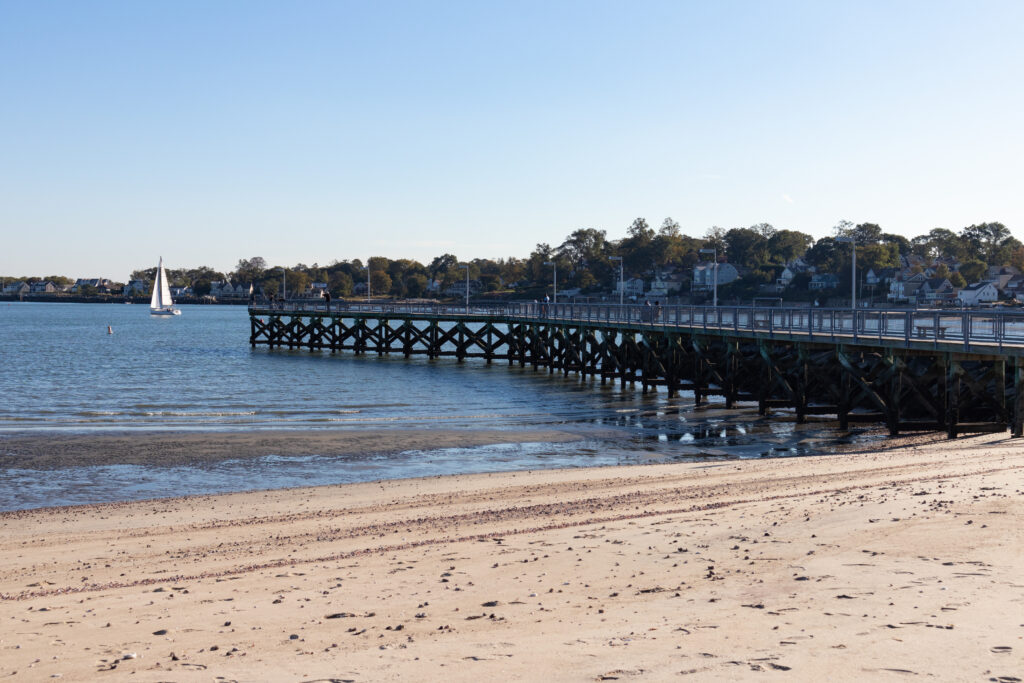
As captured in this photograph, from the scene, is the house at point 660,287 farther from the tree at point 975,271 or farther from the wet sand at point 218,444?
the wet sand at point 218,444

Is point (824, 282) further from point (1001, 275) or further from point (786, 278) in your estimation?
point (1001, 275)

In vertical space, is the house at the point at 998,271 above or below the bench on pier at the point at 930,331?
above

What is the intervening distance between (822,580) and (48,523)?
10697mm

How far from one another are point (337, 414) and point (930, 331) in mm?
17877

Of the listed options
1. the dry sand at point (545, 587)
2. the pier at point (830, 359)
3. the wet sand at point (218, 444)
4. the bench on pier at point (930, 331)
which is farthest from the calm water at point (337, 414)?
the dry sand at point (545, 587)

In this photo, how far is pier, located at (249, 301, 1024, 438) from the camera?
20750 mm

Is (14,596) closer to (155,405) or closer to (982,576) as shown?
(982,576)

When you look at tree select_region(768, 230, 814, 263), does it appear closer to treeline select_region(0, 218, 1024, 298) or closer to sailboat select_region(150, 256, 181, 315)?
treeline select_region(0, 218, 1024, 298)

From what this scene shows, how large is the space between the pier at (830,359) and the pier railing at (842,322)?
0.13 ft

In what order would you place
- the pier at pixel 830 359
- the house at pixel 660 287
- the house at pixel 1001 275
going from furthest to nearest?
the house at pixel 660 287 < the house at pixel 1001 275 < the pier at pixel 830 359

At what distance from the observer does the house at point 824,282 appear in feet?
454

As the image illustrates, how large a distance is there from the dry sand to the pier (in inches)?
295

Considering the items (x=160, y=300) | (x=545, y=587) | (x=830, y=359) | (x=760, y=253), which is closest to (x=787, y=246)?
(x=760, y=253)

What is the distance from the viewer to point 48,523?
1333 centimetres
